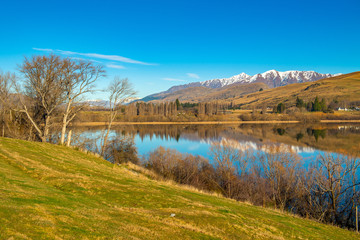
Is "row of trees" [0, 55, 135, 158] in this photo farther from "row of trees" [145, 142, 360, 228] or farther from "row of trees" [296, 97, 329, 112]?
"row of trees" [296, 97, 329, 112]

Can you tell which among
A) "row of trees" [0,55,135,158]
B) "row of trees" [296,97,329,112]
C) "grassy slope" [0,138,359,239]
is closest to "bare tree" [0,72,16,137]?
"row of trees" [0,55,135,158]

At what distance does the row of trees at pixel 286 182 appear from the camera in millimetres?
22312

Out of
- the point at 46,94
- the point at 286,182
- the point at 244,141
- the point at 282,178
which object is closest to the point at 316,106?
the point at 244,141

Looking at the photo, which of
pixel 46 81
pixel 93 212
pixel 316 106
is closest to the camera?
pixel 93 212

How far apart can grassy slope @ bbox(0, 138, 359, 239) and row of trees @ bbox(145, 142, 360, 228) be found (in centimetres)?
886

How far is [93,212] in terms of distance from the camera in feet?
27.2

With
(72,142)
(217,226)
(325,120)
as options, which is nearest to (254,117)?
(325,120)

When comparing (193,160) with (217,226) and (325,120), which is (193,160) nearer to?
(217,226)

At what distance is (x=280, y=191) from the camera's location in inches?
1096

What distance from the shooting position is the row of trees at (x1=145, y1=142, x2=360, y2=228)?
73.2ft

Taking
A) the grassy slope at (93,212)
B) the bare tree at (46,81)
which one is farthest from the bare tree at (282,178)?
the bare tree at (46,81)

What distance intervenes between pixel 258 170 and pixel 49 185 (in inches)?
1157

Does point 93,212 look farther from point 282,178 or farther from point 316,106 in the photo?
point 316,106

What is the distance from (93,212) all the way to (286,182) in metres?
26.0
